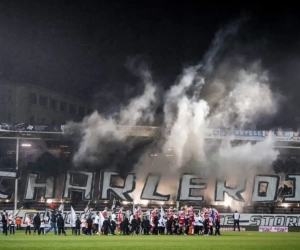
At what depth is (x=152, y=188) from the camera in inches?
2255

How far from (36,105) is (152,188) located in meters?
20.1

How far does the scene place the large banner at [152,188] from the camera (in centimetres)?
5647

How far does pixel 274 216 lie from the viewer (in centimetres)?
4722

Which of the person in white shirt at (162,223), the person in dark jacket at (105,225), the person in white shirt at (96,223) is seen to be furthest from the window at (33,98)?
the person in white shirt at (162,223)

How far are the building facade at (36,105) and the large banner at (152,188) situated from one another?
11.9 metres

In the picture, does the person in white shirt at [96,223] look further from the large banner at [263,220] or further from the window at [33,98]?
the window at [33,98]

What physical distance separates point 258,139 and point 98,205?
51.1 ft

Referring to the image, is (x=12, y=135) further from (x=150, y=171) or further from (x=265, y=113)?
(x=265, y=113)

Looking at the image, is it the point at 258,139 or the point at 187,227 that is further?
the point at 258,139

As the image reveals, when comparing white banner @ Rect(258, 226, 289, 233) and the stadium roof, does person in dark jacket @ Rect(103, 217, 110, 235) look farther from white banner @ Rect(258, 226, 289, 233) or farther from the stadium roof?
the stadium roof

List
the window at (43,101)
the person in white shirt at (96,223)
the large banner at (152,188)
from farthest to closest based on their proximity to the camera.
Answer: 1. the window at (43,101)
2. the large banner at (152,188)
3. the person in white shirt at (96,223)

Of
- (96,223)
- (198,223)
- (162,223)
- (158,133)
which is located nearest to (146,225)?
(162,223)

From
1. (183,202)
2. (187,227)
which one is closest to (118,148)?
(183,202)

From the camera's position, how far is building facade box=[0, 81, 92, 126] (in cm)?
6825
